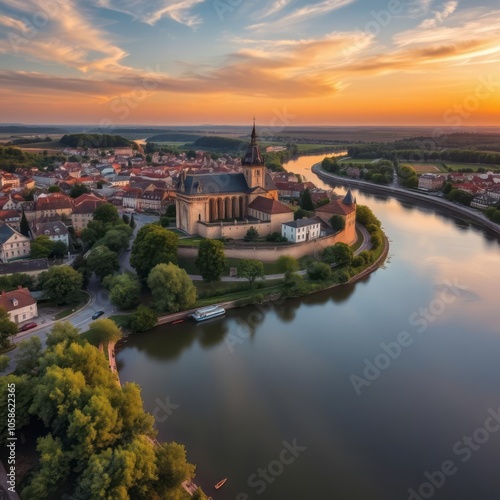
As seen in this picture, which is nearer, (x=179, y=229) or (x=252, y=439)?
(x=252, y=439)

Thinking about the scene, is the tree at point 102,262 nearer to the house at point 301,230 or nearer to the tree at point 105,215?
the tree at point 105,215

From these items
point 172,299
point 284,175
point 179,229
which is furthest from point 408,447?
point 284,175

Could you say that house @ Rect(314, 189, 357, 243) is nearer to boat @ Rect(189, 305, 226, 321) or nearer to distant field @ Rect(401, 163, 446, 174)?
boat @ Rect(189, 305, 226, 321)

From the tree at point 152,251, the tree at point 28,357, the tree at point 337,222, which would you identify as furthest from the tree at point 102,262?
the tree at point 337,222

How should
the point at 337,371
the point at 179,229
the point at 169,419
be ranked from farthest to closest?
the point at 179,229, the point at 337,371, the point at 169,419

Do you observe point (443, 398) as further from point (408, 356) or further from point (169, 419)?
point (169, 419)

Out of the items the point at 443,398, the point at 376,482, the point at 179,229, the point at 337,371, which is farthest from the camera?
the point at 179,229
